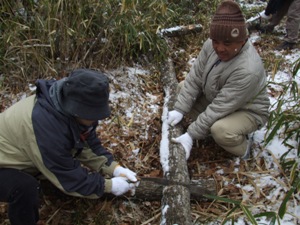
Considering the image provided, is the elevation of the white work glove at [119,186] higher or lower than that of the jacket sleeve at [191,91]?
lower

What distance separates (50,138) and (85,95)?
314 mm

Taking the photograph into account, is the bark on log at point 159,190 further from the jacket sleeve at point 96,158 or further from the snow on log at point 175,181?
the jacket sleeve at point 96,158

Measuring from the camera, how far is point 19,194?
1.79 m

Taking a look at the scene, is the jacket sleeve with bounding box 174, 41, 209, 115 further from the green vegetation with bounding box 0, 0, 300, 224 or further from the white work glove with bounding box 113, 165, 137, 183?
the white work glove with bounding box 113, 165, 137, 183

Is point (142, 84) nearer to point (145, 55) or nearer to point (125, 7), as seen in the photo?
point (145, 55)

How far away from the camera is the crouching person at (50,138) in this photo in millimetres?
1629

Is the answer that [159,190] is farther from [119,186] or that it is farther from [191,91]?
[191,91]

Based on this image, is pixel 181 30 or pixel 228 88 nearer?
pixel 228 88

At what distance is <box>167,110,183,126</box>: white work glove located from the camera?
2639 mm

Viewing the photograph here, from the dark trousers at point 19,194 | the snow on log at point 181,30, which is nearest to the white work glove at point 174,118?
the dark trousers at point 19,194

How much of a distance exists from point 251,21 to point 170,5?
1.16m

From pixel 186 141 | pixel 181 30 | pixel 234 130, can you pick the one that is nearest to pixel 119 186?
pixel 186 141

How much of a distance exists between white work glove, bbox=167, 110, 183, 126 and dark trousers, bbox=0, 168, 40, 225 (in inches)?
46.3

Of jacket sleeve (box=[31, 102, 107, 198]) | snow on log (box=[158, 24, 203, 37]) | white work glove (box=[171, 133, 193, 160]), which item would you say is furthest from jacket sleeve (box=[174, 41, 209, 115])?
snow on log (box=[158, 24, 203, 37])
